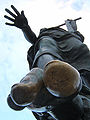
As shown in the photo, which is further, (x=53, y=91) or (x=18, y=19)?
(x=18, y=19)

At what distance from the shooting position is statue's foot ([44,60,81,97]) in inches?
67.9

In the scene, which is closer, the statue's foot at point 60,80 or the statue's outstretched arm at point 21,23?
the statue's foot at point 60,80

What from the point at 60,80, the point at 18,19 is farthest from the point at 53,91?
the point at 18,19

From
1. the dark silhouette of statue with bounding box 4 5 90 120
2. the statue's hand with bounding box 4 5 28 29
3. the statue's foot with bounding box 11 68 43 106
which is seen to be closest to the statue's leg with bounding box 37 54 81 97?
the dark silhouette of statue with bounding box 4 5 90 120

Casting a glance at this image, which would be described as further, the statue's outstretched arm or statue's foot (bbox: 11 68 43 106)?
the statue's outstretched arm

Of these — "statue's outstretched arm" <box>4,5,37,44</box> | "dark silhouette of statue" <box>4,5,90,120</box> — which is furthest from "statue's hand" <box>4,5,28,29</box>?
"dark silhouette of statue" <box>4,5,90,120</box>

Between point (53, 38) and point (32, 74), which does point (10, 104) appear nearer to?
point (32, 74)

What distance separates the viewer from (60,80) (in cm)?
172

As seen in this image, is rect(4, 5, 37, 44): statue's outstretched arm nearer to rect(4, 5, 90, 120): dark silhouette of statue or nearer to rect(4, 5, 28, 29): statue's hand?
rect(4, 5, 28, 29): statue's hand

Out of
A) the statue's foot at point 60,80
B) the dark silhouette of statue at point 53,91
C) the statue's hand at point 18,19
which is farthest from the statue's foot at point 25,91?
the statue's hand at point 18,19

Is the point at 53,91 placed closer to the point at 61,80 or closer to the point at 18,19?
the point at 61,80

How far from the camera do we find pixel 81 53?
3.18 m

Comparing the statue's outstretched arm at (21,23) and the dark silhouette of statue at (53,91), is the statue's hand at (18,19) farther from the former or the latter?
the dark silhouette of statue at (53,91)

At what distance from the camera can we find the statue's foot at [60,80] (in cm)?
173
